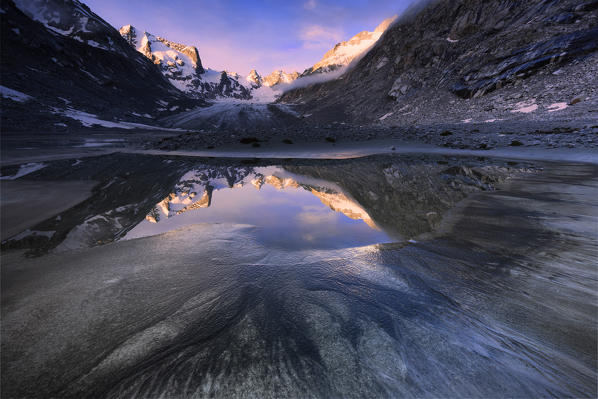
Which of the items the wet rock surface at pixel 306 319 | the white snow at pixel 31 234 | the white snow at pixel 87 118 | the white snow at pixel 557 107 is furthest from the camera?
the white snow at pixel 87 118

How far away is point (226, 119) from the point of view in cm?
6956

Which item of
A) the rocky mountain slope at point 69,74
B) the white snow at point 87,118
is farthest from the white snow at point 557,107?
the white snow at point 87,118

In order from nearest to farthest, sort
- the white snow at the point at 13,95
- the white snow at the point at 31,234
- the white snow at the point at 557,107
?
1. the white snow at the point at 31,234
2. the white snow at the point at 557,107
3. the white snow at the point at 13,95

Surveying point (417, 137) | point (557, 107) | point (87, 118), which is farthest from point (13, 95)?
point (557, 107)

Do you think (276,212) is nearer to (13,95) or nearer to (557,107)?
(557,107)

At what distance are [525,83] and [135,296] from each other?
44.1 m

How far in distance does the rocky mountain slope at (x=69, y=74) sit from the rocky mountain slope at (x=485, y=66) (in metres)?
55.8

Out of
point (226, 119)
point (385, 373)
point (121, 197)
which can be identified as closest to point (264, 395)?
point (385, 373)

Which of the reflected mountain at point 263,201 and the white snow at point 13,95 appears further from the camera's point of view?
the white snow at point 13,95

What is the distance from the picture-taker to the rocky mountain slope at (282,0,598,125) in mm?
A: 25312

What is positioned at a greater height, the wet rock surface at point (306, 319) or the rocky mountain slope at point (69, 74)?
the rocky mountain slope at point (69, 74)

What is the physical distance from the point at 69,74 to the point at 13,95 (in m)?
31.1

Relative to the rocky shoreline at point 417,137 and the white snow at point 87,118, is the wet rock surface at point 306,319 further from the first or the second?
the white snow at point 87,118

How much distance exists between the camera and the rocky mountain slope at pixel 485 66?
25.3 m
